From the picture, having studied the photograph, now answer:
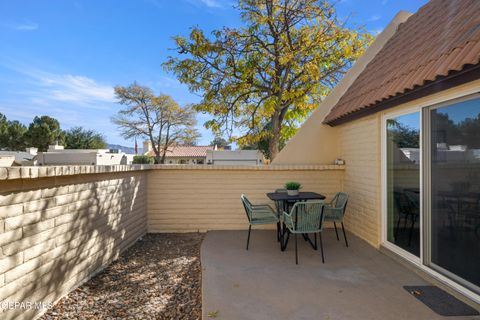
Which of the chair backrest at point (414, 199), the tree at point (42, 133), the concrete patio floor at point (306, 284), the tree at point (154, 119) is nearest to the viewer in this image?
the concrete patio floor at point (306, 284)

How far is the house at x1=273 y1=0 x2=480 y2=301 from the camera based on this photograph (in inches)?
112

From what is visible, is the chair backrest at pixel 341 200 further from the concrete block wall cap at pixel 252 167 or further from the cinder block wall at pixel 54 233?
the cinder block wall at pixel 54 233

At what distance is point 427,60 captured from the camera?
11.1ft

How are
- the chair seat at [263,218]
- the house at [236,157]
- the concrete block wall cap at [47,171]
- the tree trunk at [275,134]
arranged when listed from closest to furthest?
1. the concrete block wall cap at [47,171]
2. the chair seat at [263,218]
3. the tree trunk at [275,134]
4. the house at [236,157]

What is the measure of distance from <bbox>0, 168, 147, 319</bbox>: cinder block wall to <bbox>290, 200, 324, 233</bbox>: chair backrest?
9.03 feet

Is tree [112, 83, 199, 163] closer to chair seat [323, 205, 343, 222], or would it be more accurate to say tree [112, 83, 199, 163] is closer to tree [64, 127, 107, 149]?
tree [64, 127, 107, 149]

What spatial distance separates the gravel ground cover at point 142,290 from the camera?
2816 millimetres

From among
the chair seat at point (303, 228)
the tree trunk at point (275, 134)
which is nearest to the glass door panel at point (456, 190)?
the chair seat at point (303, 228)

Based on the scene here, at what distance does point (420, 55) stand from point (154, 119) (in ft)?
97.9

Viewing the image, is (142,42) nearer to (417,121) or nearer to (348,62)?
(348,62)

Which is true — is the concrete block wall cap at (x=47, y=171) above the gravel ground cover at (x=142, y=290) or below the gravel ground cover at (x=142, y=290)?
above

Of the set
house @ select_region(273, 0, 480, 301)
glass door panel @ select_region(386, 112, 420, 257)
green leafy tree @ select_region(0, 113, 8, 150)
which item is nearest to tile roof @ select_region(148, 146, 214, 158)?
green leafy tree @ select_region(0, 113, 8, 150)

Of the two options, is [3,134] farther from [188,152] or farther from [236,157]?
[236,157]

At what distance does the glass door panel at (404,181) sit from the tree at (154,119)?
27.4 m
